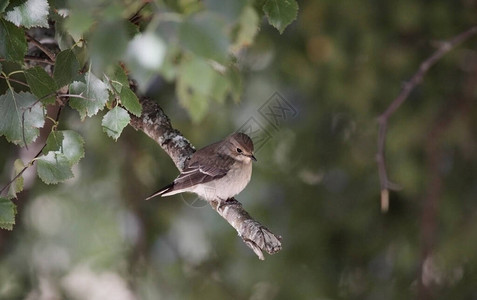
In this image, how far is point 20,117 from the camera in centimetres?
230

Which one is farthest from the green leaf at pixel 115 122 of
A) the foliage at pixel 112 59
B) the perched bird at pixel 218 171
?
the perched bird at pixel 218 171

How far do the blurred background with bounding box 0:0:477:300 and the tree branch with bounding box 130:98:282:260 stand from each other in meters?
1.49

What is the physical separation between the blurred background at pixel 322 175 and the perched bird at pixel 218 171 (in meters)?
0.66

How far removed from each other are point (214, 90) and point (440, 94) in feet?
12.3

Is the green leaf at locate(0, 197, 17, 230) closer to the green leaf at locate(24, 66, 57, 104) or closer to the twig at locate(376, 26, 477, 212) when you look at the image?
the green leaf at locate(24, 66, 57, 104)

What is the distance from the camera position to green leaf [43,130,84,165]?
2.34m

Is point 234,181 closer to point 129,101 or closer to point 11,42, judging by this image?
point 129,101

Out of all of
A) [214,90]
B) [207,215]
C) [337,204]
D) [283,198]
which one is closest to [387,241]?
[337,204]

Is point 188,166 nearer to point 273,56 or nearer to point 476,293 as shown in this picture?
point 273,56

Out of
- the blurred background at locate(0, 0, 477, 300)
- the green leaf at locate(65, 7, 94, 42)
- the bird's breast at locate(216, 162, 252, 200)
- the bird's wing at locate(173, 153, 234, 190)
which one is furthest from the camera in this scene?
the blurred background at locate(0, 0, 477, 300)

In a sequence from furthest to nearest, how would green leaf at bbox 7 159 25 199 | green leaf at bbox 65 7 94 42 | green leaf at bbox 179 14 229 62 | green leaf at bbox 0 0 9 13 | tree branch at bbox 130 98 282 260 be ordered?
A: tree branch at bbox 130 98 282 260 < green leaf at bbox 7 159 25 199 < green leaf at bbox 0 0 9 13 < green leaf at bbox 65 7 94 42 < green leaf at bbox 179 14 229 62

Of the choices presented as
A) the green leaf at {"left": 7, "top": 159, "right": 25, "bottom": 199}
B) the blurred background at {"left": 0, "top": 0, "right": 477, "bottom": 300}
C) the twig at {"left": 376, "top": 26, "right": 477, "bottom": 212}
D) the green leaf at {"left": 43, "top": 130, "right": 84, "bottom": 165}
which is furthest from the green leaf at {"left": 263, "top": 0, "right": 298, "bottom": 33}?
the blurred background at {"left": 0, "top": 0, "right": 477, "bottom": 300}

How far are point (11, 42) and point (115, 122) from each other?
391 millimetres

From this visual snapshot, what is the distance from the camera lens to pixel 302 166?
5324mm
